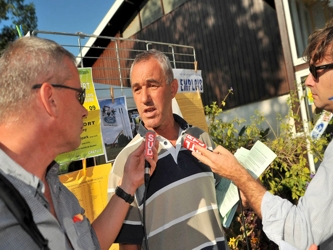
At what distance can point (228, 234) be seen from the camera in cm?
435

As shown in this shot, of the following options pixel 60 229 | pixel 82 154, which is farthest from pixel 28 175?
pixel 82 154

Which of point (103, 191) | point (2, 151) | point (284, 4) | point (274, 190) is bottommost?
point (274, 190)

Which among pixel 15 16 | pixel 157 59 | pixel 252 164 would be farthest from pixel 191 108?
pixel 15 16

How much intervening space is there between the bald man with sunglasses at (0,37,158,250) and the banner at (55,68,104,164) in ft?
3.69

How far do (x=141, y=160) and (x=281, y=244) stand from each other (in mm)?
824

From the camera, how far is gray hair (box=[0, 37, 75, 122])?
1.18 meters

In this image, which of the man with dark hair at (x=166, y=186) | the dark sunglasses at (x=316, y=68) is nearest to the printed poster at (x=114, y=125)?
the man with dark hair at (x=166, y=186)

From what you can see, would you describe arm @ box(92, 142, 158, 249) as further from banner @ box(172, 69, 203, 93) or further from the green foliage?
the green foliage

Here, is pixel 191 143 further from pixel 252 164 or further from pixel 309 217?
pixel 309 217

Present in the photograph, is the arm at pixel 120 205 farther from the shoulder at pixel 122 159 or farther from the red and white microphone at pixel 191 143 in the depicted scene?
the red and white microphone at pixel 191 143

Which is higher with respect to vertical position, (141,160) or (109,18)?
(109,18)

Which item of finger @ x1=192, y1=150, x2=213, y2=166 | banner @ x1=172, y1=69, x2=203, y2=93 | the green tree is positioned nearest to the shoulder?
finger @ x1=192, y1=150, x2=213, y2=166

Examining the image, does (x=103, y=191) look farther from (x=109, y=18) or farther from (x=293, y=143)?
(x=109, y=18)

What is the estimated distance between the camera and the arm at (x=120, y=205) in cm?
161
